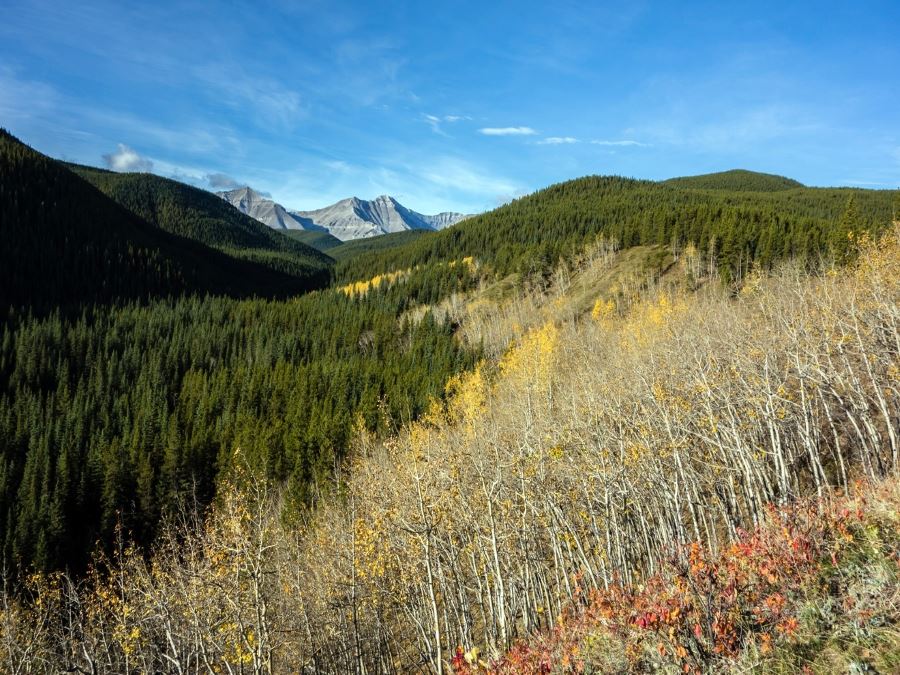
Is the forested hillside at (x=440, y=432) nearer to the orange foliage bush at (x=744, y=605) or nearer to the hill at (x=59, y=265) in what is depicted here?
the orange foliage bush at (x=744, y=605)

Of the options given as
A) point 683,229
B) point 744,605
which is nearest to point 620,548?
point 744,605

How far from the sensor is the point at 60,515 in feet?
185

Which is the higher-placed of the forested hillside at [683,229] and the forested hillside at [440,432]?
the forested hillside at [683,229]

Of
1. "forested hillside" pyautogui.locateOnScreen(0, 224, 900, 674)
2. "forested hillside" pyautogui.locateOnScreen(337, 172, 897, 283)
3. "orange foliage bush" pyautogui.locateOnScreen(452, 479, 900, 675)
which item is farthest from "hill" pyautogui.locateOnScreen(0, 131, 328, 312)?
"orange foliage bush" pyautogui.locateOnScreen(452, 479, 900, 675)

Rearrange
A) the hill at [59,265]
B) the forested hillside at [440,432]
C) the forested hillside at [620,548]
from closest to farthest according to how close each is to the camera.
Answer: the forested hillside at [620,548]
the forested hillside at [440,432]
the hill at [59,265]

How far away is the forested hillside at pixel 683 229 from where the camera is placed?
88.4 meters

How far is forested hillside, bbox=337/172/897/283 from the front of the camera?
8844 cm

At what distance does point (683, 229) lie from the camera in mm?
113875

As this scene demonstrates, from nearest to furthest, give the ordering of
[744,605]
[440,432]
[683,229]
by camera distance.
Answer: [744,605] → [440,432] → [683,229]

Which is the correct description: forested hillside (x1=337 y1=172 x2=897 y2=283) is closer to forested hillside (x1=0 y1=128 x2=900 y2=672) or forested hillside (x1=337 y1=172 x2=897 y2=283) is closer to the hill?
forested hillside (x1=0 y1=128 x2=900 y2=672)

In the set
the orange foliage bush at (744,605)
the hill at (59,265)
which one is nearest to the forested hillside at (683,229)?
the orange foliage bush at (744,605)

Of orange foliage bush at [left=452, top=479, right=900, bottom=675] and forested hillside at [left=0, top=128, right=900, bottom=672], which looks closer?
orange foliage bush at [left=452, top=479, right=900, bottom=675]

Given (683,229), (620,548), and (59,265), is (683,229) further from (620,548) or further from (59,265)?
(59,265)

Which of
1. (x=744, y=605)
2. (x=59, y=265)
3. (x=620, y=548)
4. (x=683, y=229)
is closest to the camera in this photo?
(x=744, y=605)
